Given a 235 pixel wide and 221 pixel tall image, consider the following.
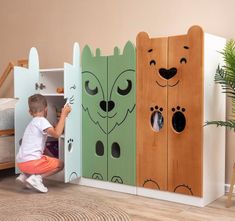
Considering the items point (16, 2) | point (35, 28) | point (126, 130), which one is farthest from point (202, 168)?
point (16, 2)

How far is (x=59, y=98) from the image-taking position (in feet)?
11.0

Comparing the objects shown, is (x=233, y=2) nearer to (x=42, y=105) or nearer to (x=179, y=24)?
(x=179, y=24)

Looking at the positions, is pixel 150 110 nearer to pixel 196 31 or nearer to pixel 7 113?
pixel 196 31

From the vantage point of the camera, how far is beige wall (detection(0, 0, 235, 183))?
2891 mm

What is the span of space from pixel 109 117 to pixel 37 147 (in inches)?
23.3

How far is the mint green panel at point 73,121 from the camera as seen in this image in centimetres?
289

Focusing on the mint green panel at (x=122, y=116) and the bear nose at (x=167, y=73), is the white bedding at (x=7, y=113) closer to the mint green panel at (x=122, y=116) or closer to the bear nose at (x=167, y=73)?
the mint green panel at (x=122, y=116)

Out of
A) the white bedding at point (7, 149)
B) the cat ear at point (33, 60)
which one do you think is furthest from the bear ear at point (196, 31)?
the white bedding at point (7, 149)

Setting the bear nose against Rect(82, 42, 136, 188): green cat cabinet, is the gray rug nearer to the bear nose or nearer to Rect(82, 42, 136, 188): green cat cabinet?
Rect(82, 42, 136, 188): green cat cabinet

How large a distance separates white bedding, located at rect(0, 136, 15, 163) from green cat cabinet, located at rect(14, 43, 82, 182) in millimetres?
122

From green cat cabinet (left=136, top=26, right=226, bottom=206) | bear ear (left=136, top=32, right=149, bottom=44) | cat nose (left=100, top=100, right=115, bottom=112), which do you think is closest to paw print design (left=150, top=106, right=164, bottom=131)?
green cat cabinet (left=136, top=26, right=226, bottom=206)

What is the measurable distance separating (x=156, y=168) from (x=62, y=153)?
86cm

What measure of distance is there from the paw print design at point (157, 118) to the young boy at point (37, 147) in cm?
65

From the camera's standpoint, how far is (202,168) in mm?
2498
